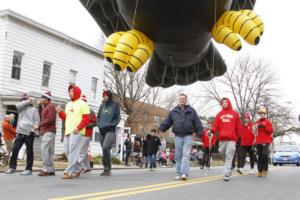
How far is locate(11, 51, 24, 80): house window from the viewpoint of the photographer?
2262 cm

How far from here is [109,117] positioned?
9867mm

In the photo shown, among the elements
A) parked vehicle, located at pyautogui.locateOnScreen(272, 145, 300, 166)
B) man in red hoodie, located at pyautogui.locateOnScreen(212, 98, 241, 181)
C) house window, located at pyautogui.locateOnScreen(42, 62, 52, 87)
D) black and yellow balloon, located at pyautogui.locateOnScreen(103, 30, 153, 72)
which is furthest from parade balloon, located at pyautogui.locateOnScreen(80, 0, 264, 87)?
parked vehicle, located at pyautogui.locateOnScreen(272, 145, 300, 166)

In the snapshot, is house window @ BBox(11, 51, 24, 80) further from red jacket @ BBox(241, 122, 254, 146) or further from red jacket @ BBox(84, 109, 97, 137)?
red jacket @ BBox(241, 122, 254, 146)

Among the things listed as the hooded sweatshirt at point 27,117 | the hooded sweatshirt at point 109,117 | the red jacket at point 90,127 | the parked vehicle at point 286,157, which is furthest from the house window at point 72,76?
the hooded sweatshirt at point 109,117

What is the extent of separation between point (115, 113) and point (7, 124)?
5930 mm

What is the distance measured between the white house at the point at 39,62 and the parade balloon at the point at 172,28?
1562 centimetres

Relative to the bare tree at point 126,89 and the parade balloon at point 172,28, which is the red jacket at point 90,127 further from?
the bare tree at point 126,89

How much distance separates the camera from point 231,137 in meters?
9.64

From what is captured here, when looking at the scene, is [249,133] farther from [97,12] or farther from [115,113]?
[97,12]

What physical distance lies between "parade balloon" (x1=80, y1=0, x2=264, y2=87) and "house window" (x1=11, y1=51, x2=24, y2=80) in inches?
644

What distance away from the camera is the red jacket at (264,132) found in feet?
36.7

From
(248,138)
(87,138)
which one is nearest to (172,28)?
(87,138)

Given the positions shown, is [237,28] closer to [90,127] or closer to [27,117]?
[90,127]

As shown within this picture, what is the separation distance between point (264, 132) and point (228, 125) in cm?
200
